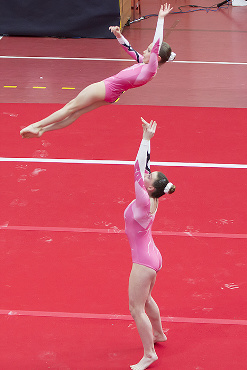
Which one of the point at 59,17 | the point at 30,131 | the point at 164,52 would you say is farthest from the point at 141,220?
the point at 59,17

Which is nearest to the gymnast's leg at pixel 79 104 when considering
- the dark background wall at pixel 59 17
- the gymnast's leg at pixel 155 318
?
the gymnast's leg at pixel 155 318

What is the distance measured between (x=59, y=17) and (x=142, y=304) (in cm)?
915

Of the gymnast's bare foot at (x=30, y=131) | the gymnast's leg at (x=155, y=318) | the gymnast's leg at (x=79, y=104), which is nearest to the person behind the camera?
the gymnast's leg at (x=155, y=318)

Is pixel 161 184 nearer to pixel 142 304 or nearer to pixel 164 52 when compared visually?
pixel 142 304

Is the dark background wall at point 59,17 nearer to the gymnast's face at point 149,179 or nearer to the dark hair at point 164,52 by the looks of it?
the dark hair at point 164,52

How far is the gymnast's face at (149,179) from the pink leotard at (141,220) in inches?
2.7

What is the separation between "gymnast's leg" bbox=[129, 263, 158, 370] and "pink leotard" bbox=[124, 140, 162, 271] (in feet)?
0.21

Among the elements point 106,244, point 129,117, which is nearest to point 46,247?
point 106,244

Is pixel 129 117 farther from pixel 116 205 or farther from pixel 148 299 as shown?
pixel 148 299

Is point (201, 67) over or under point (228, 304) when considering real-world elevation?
under

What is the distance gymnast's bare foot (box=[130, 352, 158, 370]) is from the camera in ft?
14.1

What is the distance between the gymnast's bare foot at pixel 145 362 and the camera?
431cm

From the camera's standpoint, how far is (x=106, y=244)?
5.86 metres

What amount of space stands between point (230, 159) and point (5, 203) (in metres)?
2.88
